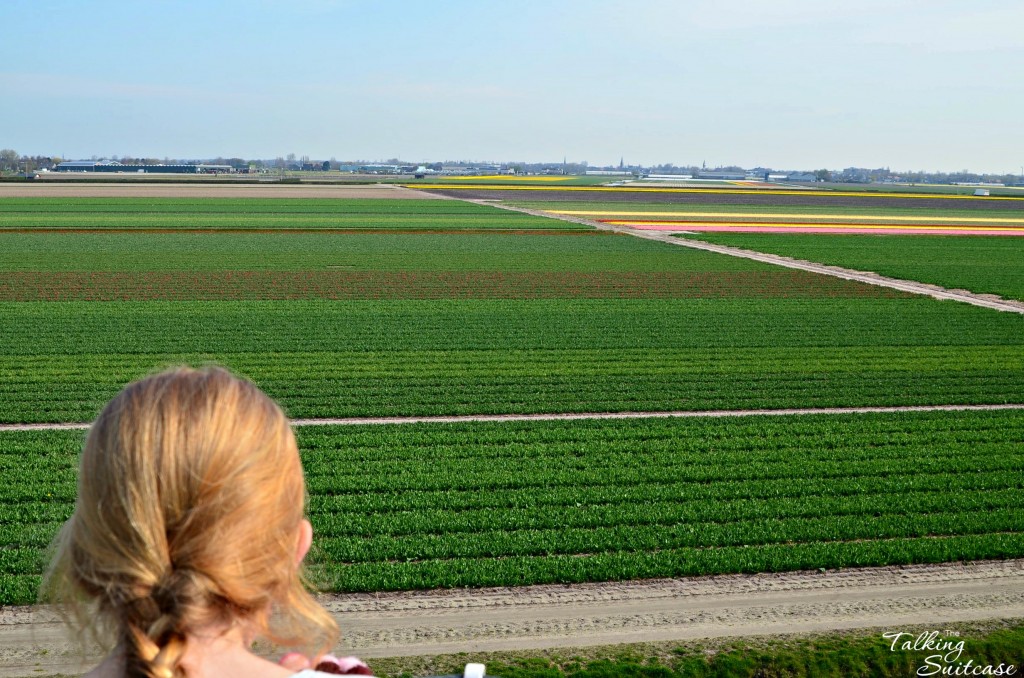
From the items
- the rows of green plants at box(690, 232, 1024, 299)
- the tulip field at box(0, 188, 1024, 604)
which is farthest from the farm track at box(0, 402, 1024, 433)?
the rows of green plants at box(690, 232, 1024, 299)

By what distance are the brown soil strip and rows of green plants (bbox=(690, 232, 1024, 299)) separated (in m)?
5.64

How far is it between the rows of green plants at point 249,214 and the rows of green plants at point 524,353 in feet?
112

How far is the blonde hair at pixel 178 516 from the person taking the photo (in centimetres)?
174

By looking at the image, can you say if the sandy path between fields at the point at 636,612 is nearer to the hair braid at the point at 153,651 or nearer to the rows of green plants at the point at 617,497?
the rows of green plants at the point at 617,497

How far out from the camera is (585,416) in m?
16.5

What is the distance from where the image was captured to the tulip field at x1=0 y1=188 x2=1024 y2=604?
10586 millimetres

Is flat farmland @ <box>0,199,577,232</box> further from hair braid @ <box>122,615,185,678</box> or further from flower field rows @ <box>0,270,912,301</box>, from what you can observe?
hair braid @ <box>122,615,185,678</box>

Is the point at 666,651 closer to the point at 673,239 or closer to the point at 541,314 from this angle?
the point at 541,314

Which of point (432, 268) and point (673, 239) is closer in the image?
point (432, 268)

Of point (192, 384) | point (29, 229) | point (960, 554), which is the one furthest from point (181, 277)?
point (192, 384)

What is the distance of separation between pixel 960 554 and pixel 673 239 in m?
47.5

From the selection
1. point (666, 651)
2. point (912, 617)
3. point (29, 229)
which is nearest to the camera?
point (666, 651)

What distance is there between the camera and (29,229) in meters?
54.5

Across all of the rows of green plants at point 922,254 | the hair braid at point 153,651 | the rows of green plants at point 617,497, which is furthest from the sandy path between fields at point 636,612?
the rows of green plants at point 922,254
